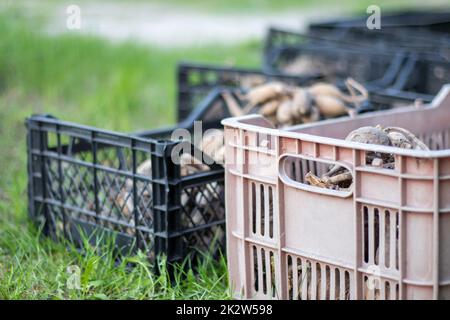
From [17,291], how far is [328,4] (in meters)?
10.9

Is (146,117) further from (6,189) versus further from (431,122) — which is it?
(431,122)

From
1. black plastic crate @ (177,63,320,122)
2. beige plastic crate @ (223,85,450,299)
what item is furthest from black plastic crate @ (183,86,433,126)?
beige plastic crate @ (223,85,450,299)

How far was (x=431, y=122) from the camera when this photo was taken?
11.4ft

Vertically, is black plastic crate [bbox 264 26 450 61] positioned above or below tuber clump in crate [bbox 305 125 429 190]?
above

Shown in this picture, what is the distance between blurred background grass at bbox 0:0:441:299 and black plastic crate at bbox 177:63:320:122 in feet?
1.49

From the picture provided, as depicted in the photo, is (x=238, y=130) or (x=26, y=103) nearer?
(x=238, y=130)

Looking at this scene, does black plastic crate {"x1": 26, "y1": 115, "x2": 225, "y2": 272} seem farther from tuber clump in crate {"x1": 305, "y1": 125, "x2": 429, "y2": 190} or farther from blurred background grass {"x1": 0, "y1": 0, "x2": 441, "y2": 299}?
tuber clump in crate {"x1": 305, "y1": 125, "x2": 429, "y2": 190}

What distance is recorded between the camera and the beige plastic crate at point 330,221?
2.37 metres

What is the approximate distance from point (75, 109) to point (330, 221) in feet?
11.8

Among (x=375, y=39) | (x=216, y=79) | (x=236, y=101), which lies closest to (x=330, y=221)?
(x=236, y=101)

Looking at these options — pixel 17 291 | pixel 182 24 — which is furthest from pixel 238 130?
pixel 182 24

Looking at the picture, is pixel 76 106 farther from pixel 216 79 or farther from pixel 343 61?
pixel 343 61

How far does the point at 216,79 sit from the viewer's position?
4871 mm

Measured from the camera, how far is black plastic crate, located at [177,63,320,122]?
4582 mm
